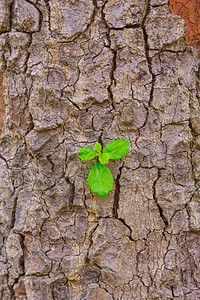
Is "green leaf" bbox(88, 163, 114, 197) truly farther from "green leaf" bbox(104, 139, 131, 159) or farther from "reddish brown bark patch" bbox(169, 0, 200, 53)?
"reddish brown bark patch" bbox(169, 0, 200, 53)

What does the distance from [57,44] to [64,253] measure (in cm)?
112

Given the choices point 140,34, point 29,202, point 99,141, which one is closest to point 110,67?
point 140,34

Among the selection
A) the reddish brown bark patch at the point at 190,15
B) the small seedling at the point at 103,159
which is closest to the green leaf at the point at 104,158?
the small seedling at the point at 103,159

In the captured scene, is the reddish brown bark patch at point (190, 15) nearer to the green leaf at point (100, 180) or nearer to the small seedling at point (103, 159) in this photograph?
the small seedling at point (103, 159)

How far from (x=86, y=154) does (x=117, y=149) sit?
0.16 m

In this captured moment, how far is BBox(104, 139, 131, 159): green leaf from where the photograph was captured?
1.25 metres

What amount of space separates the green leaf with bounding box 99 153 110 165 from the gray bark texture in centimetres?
9

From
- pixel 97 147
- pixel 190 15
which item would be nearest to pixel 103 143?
pixel 97 147

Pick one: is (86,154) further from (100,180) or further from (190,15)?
(190,15)

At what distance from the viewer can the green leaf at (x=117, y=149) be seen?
1255mm

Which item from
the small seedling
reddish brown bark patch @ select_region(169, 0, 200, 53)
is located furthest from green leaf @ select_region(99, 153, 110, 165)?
reddish brown bark patch @ select_region(169, 0, 200, 53)

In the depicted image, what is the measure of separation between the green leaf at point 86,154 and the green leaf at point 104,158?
31mm

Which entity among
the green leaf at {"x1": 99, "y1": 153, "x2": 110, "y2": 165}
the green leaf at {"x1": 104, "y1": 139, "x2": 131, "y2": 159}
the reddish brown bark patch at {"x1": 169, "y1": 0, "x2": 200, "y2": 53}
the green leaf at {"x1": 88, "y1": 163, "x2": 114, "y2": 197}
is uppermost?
the reddish brown bark patch at {"x1": 169, "y1": 0, "x2": 200, "y2": 53}

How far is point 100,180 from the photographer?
128 centimetres
